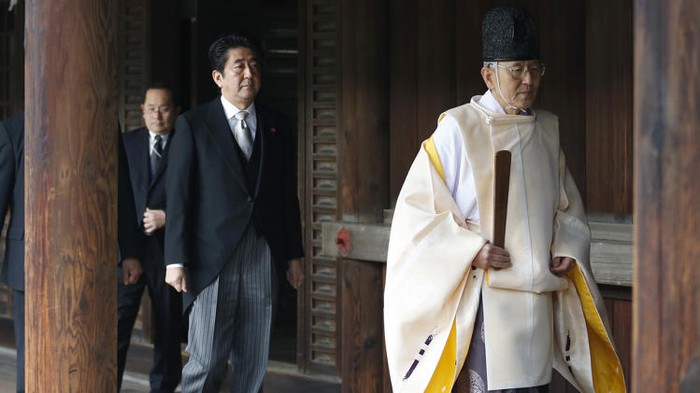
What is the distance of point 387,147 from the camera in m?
5.86

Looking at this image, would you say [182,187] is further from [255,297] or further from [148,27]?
[148,27]

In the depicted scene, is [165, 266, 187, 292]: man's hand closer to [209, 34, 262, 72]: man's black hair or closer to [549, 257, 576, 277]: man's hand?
[209, 34, 262, 72]: man's black hair

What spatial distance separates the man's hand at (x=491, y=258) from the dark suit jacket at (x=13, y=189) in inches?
96.1

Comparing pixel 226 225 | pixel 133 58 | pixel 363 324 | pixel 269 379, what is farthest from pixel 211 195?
pixel 133 58

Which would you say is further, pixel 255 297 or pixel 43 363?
pixel 255 297

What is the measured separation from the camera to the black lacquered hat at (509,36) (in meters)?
4.34

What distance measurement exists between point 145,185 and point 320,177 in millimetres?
961

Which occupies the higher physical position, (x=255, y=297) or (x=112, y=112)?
(x=112, y=112)

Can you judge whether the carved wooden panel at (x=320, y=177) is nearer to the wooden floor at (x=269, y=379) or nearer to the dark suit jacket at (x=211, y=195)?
the wooden floor at (x=269, y=379)

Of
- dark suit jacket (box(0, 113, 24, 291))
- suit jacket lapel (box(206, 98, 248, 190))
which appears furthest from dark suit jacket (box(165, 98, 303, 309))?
dark suit jacket (box(0, 113, 24, 291))

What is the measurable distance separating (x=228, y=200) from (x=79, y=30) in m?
1.05

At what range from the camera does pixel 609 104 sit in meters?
5.14

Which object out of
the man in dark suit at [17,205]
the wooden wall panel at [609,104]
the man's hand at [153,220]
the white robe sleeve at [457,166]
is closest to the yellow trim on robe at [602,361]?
the white robe sleeve at [457,166]

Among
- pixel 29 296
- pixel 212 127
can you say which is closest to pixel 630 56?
pixel 212 127
